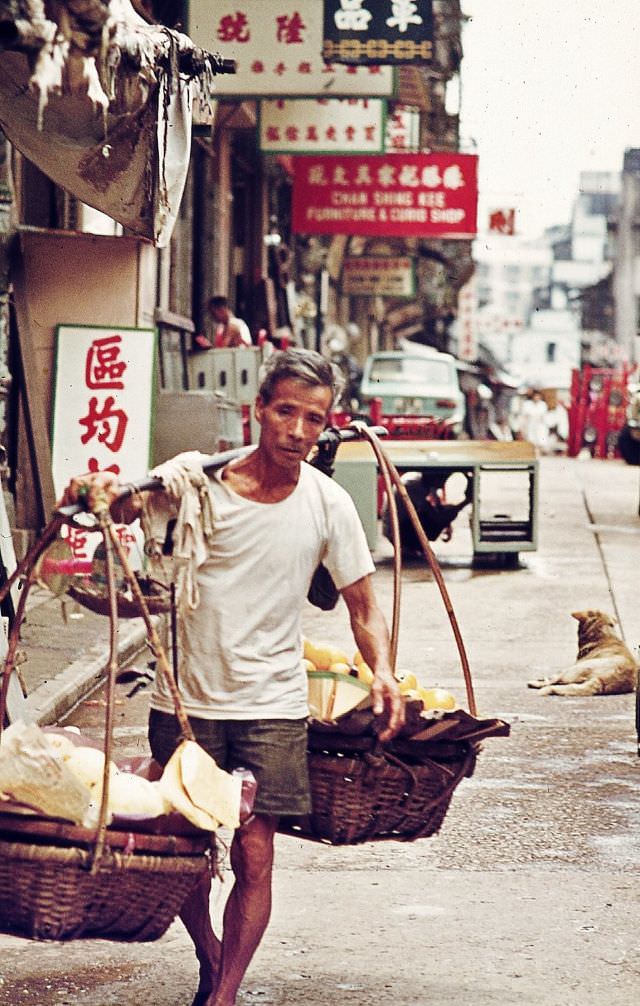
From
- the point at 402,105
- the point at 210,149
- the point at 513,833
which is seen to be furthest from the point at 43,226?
→ the point at 402,105

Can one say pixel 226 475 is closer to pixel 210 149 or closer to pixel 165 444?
pixel 165 444

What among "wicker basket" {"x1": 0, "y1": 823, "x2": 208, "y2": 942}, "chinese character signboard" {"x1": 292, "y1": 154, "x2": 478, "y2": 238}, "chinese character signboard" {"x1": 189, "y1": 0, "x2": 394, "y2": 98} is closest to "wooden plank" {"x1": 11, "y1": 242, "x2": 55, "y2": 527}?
"chinese character signboard" {"x1": 189, "y1": 0, "x2": 394, "y2": 98}

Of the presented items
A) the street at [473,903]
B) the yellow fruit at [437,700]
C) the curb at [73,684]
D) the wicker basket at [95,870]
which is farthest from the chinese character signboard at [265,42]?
the wicker basket at [95,870]

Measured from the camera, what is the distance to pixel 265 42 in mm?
15195

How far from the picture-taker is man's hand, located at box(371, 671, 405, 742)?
173 inches

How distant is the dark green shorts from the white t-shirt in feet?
0.09

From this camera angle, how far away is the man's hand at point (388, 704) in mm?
4383

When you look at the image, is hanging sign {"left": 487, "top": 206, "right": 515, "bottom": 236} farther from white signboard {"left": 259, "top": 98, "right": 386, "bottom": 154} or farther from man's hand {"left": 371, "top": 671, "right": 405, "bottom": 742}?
man's hand {"left": 371, "top": 671, "right": 405, "bottom": 742}

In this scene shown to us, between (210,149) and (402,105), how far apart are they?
37.6ft

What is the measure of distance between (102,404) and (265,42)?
443 cm

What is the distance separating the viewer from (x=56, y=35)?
4359 mm

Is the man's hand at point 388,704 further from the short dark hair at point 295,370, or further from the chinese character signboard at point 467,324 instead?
the chinese character signboard at point 467,324

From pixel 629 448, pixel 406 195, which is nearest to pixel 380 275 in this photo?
pixel 629 448

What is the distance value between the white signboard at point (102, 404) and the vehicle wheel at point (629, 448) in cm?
2513
